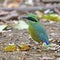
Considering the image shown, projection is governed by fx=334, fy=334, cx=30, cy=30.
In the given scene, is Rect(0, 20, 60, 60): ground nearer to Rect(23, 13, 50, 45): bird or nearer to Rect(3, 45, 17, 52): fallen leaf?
Rect(3, 45, 17, 52): fallen leaf

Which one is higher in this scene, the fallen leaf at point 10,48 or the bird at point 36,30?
the bird at point 36,30

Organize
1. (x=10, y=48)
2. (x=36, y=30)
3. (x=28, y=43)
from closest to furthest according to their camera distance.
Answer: (x=36, y=30) < (x=10, y=48) < (x=28, y=43)

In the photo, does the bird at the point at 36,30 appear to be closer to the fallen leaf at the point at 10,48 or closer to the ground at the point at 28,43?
the ground at the point at 28,43

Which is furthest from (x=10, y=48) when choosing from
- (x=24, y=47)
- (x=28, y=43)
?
(x=28, y=43)

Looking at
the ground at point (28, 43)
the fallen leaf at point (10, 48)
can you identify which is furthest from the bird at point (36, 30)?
the fallen leaf at point (10, 48)

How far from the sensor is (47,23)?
7.30 metres

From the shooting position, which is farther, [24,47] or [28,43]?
[28,43]

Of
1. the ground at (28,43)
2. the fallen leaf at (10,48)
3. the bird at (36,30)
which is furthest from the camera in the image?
the fallen leaf at (10,48)

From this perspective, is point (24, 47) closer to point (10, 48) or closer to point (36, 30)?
point (10, 48)

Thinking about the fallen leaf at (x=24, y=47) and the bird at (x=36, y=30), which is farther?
the fallen leaf at (x=24, y=47)

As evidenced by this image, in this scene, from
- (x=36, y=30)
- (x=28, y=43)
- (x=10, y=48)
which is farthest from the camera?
(x=28, y=43)

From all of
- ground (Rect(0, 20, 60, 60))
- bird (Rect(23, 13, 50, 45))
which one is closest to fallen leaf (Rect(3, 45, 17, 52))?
ground (Rect(0, 20, 60, 60))

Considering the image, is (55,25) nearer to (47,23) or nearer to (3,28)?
(47,23)

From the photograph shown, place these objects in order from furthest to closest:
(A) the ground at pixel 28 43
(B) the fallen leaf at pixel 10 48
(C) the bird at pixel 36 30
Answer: (B) the fallen leaf at pixel 10 48 → (C) the bird at pixel 36 30 → (A) the ground at pixel 28 43
